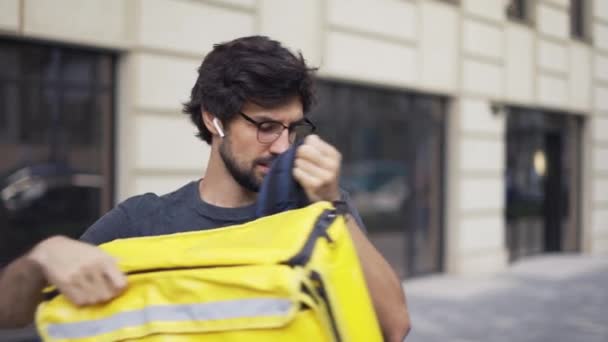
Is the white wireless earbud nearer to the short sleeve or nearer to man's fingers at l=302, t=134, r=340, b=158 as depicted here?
the short sleeve

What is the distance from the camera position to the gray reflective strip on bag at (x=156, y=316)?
140cm

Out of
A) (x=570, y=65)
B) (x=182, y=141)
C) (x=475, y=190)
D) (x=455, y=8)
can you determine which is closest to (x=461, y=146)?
(x=475, y=190)

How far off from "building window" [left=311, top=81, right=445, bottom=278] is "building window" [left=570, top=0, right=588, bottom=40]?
4.71m

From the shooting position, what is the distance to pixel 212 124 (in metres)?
2.02

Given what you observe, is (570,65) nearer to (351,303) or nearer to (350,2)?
(350,2)

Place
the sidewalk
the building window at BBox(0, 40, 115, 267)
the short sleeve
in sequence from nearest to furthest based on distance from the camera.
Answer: the short sleeve < the building window at BBox(0, 40, 115, 267) < the sidewalk

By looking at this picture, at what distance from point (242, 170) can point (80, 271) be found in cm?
57

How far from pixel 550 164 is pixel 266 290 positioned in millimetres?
13781

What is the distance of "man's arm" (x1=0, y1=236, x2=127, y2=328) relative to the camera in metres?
1.41

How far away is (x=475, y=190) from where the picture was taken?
1118cm

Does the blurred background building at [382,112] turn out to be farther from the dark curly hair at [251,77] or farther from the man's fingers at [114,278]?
the man's fingers at [114,278]

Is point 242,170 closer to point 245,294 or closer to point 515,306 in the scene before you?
point 245,294

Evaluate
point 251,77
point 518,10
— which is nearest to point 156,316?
point 251,77

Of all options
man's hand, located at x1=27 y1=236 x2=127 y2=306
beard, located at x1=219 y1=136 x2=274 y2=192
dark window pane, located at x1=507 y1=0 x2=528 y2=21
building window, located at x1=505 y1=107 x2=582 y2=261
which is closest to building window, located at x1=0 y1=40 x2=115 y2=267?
beard, located at x1=219 y1=136 x2=274 y2=192
